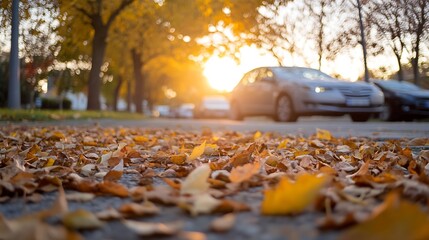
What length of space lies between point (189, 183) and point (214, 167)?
58 cm

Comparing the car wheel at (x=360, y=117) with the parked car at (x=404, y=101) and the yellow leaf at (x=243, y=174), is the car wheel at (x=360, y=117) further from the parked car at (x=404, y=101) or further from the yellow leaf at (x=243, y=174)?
the yellow leaf at (x=243, y=174)

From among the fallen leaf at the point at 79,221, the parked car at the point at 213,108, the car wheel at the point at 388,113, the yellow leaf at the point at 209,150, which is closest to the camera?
the fallen leaf at the point at 79,221

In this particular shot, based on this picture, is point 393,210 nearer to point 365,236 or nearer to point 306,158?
point 365,236

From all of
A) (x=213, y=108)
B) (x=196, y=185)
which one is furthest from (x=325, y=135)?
(x=213, y=108)

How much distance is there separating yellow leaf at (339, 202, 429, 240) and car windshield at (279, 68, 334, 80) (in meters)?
8.30

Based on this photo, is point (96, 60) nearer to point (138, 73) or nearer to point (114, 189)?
point (138, 73)

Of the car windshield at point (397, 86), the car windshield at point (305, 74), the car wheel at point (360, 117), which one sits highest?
the car windshield at point (305, 74)

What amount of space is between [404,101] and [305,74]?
3.32 metres

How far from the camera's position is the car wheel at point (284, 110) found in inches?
364

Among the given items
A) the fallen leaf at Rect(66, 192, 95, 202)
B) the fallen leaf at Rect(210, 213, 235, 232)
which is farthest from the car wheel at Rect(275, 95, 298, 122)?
the fallen leaf at Rect(210, 213, 235, 232)

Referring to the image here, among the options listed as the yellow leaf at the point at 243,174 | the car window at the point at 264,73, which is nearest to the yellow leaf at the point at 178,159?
the yellow leaf at the point at 243,174

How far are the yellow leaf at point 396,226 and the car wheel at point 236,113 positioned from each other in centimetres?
1074

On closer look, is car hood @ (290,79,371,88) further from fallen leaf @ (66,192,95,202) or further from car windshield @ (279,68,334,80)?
fallen leaf @ (66,192,95,202)

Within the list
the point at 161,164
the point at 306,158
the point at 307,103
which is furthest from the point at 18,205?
the point at 307,103
